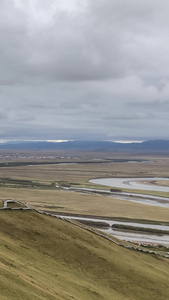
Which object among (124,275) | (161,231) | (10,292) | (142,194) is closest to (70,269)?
(124,275)

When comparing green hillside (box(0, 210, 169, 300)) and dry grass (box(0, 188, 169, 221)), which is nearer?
green hillside (box(0, 210, 169, 300))

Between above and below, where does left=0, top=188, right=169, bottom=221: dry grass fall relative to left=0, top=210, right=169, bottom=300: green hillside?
below

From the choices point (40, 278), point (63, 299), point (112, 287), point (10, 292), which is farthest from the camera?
point (112, 287)

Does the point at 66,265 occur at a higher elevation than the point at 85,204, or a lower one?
higher

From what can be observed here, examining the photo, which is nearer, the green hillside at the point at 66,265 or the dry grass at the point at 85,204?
the green hillside at the point at 66,265

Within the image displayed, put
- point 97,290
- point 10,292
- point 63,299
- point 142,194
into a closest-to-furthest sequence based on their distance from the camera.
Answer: point 10,292 < point 63,299 < point 97,290 < point 142,194

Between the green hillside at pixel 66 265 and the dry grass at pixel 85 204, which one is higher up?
the green hillside at pixel 66 265

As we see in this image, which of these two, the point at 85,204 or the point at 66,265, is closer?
the point at 66,265

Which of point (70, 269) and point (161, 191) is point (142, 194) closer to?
point (161, 191)
